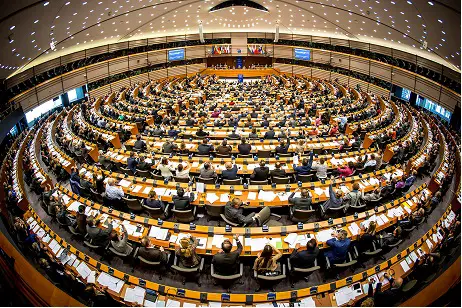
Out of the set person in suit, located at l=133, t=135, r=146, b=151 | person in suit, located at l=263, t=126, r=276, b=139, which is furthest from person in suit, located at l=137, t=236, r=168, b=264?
person in suit, located at l=263, t=126, r=276, b=139

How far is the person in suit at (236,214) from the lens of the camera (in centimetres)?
Result: 736

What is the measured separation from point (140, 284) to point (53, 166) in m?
9.78

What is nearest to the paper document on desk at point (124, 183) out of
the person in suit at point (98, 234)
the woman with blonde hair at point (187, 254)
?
the person in suit at point (98, 234)

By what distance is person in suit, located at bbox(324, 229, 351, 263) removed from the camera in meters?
6.28

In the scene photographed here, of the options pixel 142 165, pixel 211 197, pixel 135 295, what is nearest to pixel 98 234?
pixel 135 295

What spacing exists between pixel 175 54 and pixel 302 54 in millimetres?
17011

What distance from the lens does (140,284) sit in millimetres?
6086

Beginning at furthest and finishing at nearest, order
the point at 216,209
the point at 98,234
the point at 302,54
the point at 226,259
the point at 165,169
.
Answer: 1. the point at 302,54
2. the point at 165,169
3. the point at 216,209
4. the point at 98,234
5. the point at 226,259

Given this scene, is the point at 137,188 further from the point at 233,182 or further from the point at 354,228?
the point at 354,228

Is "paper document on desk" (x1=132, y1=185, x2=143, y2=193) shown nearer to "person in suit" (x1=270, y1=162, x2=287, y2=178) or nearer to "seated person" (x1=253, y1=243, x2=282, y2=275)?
"person in suit" (x1=270, y1=162, x2=287, y2=178)

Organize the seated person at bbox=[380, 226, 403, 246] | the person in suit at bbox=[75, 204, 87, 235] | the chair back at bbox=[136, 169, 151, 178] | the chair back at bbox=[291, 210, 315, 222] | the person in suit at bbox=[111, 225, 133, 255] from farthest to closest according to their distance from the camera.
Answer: the chair back at bbox=[136, 169, 151, 178] → the chair back at bbox=[291, 210, 315, 222] → the person in suit at bbox=[75, 204, 87, 235] → the seated person at bbox=[380, 226, 403, 246] → the person in suit at bbox=[111, 225, 133, 255]

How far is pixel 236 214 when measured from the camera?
24.4 feet

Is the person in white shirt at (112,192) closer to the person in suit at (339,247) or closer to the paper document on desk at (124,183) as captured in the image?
the paper document on desk at (124,183)

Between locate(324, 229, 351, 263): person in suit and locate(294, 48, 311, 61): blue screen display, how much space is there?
1389 inches
